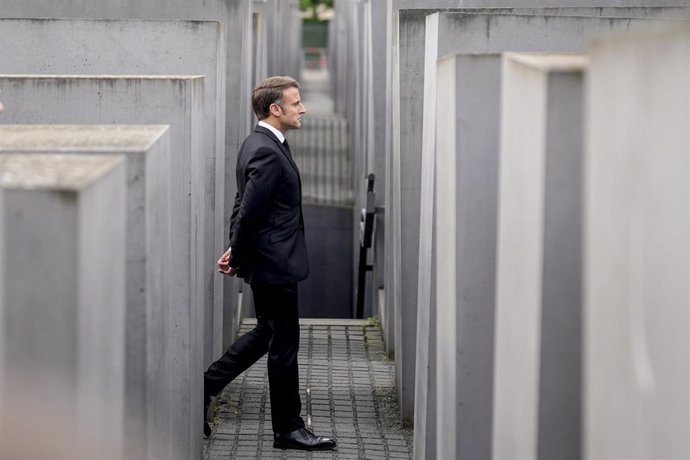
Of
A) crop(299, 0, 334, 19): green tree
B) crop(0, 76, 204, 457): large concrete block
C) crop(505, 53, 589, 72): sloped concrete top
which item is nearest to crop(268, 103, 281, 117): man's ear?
crop(0, 76, 204, 457): large concrete block

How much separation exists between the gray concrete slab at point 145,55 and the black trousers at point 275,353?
0.35m

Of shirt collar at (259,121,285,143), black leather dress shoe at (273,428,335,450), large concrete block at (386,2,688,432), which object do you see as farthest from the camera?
large concrete block at (386,2,688,432)

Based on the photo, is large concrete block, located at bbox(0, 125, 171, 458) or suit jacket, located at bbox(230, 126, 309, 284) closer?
large concrete block, located at bbox(0, 125, 171, 458)

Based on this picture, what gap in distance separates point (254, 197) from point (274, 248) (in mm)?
280

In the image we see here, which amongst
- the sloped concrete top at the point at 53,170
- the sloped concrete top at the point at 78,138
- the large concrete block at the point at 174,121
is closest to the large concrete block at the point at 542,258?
the sloped concrete top at the point at 53,170

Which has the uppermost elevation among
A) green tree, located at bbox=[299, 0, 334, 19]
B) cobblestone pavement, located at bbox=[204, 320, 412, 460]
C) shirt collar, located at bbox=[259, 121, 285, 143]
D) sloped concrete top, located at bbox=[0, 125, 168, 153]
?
green tree, located at bbox=[299, 0, 334, 19]

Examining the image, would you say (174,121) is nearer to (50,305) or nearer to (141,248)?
(141,248)

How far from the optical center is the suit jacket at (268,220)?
6.18 metres

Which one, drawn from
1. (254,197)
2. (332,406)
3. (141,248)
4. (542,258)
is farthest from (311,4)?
(542,258)

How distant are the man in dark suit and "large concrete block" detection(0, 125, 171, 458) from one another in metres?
1.37

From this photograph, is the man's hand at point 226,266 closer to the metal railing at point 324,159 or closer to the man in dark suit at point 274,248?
the man in dark suit at point 274,248

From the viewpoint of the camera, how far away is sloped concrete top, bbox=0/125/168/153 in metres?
4.06

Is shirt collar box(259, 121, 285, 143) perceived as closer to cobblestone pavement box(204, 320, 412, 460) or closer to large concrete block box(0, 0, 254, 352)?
cobblestone pavement box(204, 320, 412, 460)

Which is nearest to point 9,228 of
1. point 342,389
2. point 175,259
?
point 175,259
